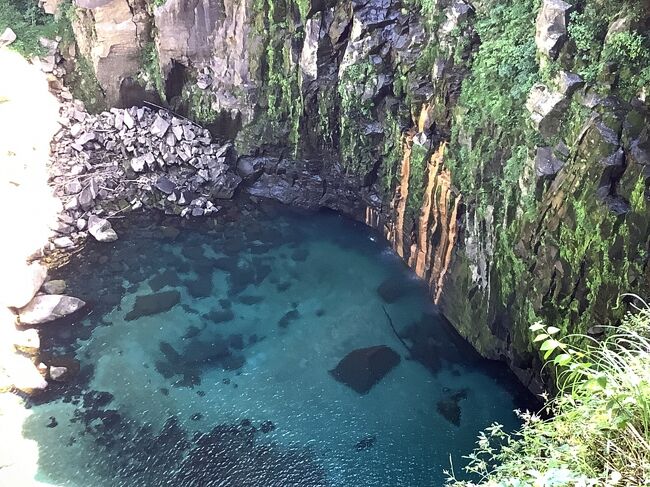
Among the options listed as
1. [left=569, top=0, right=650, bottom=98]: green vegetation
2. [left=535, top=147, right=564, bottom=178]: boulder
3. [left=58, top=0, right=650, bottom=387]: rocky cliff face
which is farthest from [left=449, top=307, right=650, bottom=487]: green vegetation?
[left=535, top=147, right=564, bottom=178]: boulder

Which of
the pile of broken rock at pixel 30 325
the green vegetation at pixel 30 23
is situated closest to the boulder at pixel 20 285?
the pile of broken rock at pixel 30 325

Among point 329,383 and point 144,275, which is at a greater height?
point 144,275

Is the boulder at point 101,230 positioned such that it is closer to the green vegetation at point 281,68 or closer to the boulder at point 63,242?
the boulder at point 63,242

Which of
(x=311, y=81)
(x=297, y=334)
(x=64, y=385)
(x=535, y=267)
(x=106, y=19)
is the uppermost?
(x=106, y=19)

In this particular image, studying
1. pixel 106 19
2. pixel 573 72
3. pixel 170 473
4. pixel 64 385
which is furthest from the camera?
pixel 106 19

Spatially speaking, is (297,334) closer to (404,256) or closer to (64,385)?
(404,256)

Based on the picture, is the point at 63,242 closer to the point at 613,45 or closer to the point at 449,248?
the point at 449,248

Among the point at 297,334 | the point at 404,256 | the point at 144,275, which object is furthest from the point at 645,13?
the point at 144,275

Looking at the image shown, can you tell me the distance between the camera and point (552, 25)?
10.9 meters

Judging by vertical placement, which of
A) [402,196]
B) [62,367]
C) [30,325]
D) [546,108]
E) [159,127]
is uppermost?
[159,127]

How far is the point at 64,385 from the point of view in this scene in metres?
13.6

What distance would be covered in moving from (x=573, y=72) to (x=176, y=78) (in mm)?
13904

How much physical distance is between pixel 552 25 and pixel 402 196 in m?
6.88

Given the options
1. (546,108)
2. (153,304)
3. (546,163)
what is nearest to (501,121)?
(546,108)
